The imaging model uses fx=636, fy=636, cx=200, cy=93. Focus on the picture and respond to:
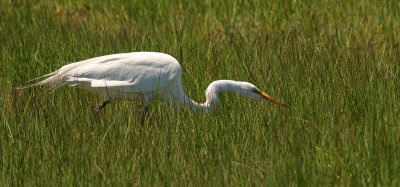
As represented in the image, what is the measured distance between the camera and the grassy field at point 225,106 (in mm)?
3166

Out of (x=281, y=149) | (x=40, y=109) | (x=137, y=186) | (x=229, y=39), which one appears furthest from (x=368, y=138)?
(x=229, y=39)

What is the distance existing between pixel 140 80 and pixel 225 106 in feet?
A: 2.09

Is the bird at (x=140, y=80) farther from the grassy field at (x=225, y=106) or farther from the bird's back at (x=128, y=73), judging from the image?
the grassy field at (x=225, y=106)

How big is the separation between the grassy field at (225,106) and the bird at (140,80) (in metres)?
0.10

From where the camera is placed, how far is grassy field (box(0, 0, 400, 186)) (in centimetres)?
317

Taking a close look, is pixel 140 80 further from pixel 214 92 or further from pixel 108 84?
pixel 214 92

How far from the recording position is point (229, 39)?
6.12 m

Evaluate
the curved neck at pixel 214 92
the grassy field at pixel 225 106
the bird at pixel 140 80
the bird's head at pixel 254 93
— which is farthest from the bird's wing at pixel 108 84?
the bird's head at pixel 254 93

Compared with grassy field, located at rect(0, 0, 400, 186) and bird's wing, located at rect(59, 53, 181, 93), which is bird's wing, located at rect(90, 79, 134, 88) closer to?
bird's wing, located at rect(59, 53, 181, 93)

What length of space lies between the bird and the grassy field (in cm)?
10

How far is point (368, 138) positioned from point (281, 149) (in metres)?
0.45

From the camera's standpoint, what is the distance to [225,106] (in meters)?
4.53

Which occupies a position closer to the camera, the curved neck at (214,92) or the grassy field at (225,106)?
the grassy field at (225,106)

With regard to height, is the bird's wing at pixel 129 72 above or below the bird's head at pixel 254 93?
above
